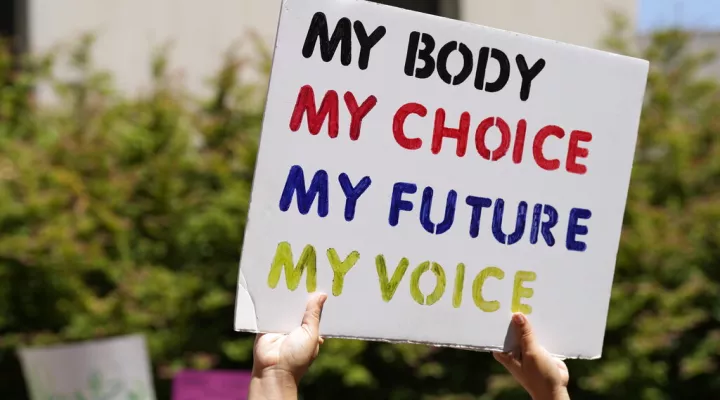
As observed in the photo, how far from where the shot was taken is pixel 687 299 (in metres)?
5.18

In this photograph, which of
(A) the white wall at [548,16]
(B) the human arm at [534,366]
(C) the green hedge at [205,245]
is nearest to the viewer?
(B) the human arm at [534,366]

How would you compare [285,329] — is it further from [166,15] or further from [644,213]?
[166,15]

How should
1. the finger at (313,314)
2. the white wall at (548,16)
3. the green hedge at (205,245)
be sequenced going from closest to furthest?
Answer: the finger at (313,314) < the green hedge at (205,245) < the white wall at (548,16)

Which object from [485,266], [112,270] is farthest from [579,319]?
[112,270]

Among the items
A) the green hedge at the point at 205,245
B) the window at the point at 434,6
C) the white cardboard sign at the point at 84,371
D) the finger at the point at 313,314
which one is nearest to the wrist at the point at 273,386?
the finger at the point at 313,314

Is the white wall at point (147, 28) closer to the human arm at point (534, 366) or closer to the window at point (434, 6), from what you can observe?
the window at point (434, 6)

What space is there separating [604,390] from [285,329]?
11.6 feet

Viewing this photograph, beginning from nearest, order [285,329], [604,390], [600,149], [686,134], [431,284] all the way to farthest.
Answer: [285,329] < [431,284] < [600,149] < [604,390] < [686,134]

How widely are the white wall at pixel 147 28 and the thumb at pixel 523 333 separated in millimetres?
4300

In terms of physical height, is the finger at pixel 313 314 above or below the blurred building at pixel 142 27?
below

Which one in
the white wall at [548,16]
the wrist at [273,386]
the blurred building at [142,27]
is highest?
the white wall at [548,16]

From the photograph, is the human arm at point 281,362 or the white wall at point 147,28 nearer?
the human arm at point 281,362

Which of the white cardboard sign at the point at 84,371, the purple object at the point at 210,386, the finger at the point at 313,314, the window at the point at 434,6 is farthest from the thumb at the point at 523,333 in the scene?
the window at the point at 434,6

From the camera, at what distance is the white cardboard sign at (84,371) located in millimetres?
4074
